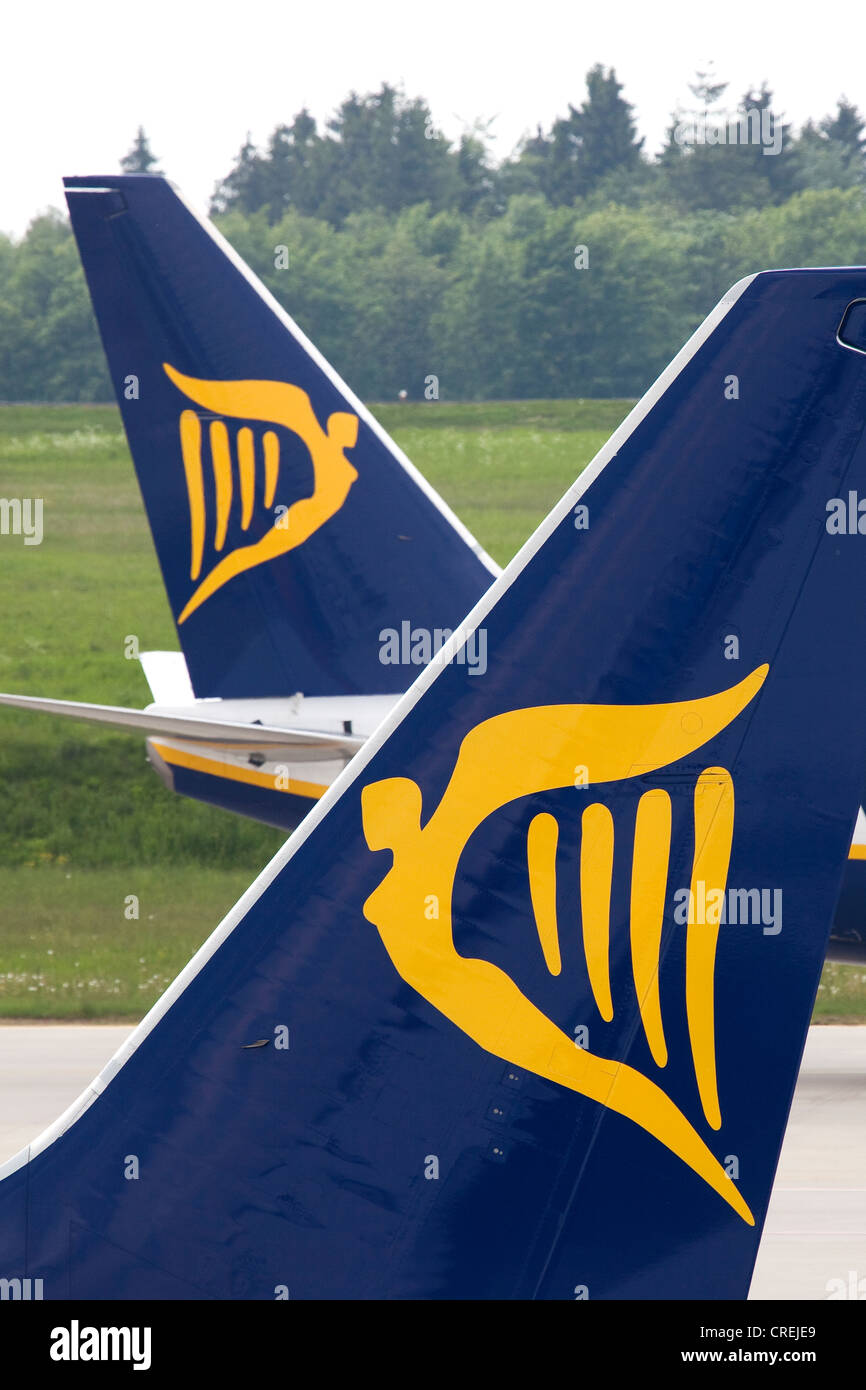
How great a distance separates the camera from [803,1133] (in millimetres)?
14055

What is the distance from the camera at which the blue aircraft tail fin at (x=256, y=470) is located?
1555 centimetres

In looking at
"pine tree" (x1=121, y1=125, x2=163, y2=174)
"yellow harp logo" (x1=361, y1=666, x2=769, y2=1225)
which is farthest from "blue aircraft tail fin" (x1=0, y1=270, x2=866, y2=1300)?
"pine tree" (x1=121, y1=125, x2=163, y2=174)

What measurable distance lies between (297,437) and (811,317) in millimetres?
12017

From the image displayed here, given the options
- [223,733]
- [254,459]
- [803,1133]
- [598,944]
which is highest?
[254,459]

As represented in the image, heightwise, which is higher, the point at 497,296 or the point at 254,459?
the point at 497,296

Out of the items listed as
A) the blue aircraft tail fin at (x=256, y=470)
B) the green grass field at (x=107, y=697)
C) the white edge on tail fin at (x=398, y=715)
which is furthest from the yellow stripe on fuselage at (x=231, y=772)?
the white edge on tail fin at (x=398, y=715)

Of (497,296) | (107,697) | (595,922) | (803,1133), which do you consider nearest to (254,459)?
(803,1133)

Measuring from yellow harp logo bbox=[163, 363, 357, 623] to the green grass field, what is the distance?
570 cm

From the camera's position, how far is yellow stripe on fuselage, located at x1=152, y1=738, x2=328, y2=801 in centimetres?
1544

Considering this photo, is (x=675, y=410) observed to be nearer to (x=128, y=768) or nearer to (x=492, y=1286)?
(x=492, y=1286)

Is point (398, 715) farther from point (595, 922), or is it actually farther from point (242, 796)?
point (242, 796)

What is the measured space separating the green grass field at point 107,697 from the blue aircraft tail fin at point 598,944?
14.9m

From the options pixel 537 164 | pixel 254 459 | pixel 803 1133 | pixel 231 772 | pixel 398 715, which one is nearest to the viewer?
pixel 398 715

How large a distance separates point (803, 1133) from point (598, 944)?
34.8 ft
